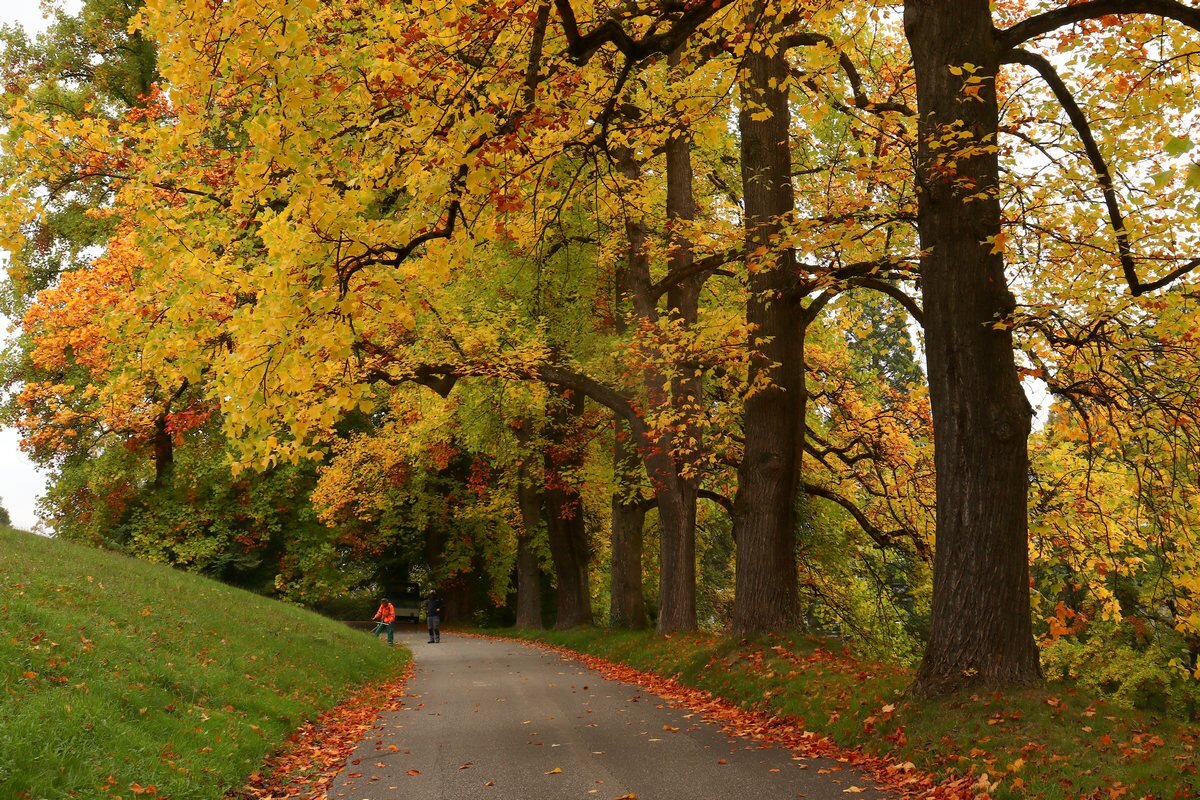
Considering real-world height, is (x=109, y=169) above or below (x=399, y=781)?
above

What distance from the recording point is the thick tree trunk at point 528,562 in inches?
1211

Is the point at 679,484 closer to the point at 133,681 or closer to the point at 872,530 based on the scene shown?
the point at 872,530

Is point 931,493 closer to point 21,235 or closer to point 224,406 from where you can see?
point 224,406

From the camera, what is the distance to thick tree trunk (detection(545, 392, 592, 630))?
25.1 m

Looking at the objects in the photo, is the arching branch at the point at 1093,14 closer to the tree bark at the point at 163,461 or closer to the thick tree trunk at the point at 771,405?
the thick tree trunk at the point at 771,405

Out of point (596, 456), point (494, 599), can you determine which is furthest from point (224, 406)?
point (494, 599)

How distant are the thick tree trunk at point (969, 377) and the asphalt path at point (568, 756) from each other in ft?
5.92

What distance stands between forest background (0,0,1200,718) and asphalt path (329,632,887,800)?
6.61 ft

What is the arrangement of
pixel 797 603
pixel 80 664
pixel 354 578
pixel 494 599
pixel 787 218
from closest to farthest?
1. pixel 80 664
2. pixel 787 218
3. pixel 797 603
4. pixel 354 578
5. pixel 494 599

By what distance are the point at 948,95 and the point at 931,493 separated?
9.36 meters

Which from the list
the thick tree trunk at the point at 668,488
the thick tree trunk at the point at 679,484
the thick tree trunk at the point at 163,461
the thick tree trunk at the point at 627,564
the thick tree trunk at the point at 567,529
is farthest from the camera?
the thick tree trunk at the point at 163,461

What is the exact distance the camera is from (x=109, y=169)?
32.8 feet

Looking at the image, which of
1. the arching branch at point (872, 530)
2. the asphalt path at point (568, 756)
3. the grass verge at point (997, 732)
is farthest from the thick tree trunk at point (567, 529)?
the grass verge at point (997, 732)

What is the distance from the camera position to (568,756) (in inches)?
355
